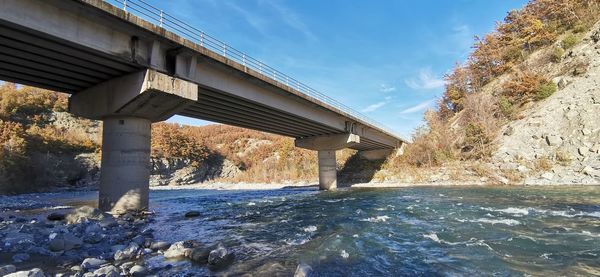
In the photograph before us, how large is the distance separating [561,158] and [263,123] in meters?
27.6

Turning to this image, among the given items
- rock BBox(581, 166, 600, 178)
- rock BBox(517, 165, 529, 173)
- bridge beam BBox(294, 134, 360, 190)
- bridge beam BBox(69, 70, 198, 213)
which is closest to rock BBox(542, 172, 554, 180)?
rock BBox(517, 165, 529, 173)

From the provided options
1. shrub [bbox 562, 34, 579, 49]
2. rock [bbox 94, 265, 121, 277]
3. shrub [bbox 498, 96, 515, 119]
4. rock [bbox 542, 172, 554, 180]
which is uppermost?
shrub [bbox 562, 34, 579, 49]

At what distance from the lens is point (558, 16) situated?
51906mm

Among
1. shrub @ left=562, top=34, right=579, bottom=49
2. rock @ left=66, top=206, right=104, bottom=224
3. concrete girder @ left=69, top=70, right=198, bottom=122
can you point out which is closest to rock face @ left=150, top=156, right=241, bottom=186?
concrete girder @ left=69, top=70, right=198, bottom=122

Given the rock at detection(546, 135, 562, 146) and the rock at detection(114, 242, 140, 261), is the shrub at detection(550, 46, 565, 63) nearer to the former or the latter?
the rock at detection(546, 135, 562, 146)

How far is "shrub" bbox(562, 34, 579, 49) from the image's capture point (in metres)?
43.8

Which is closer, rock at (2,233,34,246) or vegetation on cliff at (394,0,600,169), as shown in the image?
rock at (2,233,34,246)

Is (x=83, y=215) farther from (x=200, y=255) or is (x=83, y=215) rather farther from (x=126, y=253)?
(x=200, y=255)

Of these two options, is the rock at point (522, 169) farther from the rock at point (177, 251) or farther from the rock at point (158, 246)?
the rock at point (158, 246)

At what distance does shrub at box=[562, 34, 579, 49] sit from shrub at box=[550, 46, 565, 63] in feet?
2.68

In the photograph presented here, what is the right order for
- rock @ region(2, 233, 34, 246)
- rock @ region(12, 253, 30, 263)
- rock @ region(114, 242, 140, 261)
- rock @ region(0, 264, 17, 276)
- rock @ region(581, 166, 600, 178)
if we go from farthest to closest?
rock @ region(581, 166, 600, 178)
rock @ region(2, 233, 34, 246)
rock @ region(114, 242, 140, 261)
rock @ region(12, 253, 30, 263)
rock @ region(0, 264, 17, 276)

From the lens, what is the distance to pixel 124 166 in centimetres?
1695

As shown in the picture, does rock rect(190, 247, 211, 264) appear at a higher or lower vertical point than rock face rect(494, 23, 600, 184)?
lower

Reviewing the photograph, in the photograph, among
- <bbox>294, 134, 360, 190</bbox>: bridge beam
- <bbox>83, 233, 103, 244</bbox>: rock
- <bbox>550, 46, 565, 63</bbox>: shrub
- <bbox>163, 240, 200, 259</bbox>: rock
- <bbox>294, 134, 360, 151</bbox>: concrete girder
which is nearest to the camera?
<bbox>163, 240, 200, 259</bbox>: rock
